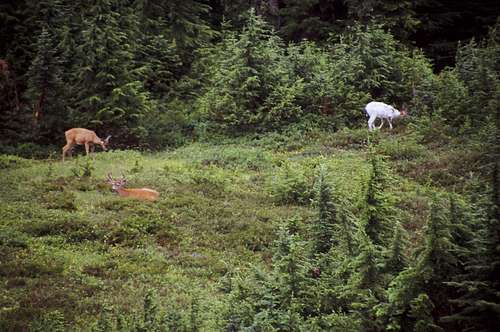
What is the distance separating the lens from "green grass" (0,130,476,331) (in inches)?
355

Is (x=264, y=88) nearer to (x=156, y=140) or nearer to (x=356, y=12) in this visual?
(x=156, y=140)

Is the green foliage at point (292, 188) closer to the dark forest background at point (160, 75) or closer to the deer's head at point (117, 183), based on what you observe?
the deer's head at point (117, 183)

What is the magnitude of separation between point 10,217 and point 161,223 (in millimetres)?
3238

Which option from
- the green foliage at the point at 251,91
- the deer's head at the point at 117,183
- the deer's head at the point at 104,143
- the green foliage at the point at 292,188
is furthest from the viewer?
the green foliage at the point at 251,91

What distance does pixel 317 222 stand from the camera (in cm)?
946

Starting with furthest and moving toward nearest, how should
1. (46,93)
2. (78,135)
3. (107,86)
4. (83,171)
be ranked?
(107,86)
(46,93)
(78,135)
(83,171)

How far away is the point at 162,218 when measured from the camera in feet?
41.2

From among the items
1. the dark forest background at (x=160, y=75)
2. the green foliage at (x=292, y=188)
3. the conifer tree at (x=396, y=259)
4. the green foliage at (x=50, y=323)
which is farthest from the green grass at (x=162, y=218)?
the dark forest background at (x=160, y=75)

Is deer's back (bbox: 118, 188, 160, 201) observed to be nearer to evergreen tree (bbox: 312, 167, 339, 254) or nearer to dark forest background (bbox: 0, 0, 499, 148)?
evergreen tree (bbox: 312, 167, 339, 254)

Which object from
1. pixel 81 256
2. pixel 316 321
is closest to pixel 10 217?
pixel 81 256

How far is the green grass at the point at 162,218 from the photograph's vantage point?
9.01m

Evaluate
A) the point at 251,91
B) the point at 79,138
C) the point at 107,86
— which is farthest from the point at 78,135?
the point at 251,91

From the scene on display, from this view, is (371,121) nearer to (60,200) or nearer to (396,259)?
(60,200)

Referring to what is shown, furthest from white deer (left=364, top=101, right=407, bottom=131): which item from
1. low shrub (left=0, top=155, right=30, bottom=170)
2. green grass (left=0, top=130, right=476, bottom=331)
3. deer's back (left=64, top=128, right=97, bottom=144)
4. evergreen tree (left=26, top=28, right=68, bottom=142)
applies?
low shrub (left=0, top=155, right=30, bottom=170)
